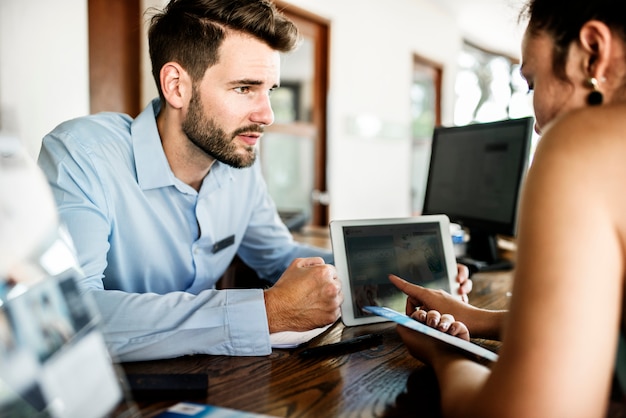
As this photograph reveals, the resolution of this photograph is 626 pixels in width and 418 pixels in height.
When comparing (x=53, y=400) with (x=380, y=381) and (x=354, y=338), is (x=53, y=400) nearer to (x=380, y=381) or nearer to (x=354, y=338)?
(x=380, y=381)

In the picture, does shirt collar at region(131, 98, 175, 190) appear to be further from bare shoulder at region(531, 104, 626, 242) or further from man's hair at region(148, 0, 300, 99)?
bare shoulder at region(531, 104, 626, 242)

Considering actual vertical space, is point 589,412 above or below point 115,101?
below

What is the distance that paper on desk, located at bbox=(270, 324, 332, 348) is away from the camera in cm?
99

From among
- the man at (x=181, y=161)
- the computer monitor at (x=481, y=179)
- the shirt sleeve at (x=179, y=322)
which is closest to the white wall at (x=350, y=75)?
the man at (x=181, y=161)

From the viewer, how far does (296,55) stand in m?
4.57

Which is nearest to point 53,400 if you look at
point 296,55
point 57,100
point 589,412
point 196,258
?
point 589,412

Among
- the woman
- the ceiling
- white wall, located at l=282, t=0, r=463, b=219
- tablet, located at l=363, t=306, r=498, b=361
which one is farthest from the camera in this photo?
the ceiling

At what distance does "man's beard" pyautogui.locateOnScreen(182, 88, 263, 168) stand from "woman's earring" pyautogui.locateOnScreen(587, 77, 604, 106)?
1009 millimetres

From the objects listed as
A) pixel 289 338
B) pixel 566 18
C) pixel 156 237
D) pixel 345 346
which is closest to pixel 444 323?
pixel 345 346

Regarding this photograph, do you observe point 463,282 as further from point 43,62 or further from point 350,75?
point 350,75

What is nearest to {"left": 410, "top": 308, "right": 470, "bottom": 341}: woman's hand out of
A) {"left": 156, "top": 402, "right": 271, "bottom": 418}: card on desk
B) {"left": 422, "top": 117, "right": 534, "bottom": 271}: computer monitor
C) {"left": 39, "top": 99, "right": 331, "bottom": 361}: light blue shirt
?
{"left": 39, "top": 99, "right": 331, "bottom": 361}: light blue shirt

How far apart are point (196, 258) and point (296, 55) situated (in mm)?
3414

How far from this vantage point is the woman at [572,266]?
1.90 ft

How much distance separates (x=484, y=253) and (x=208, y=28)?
50.2 inches
